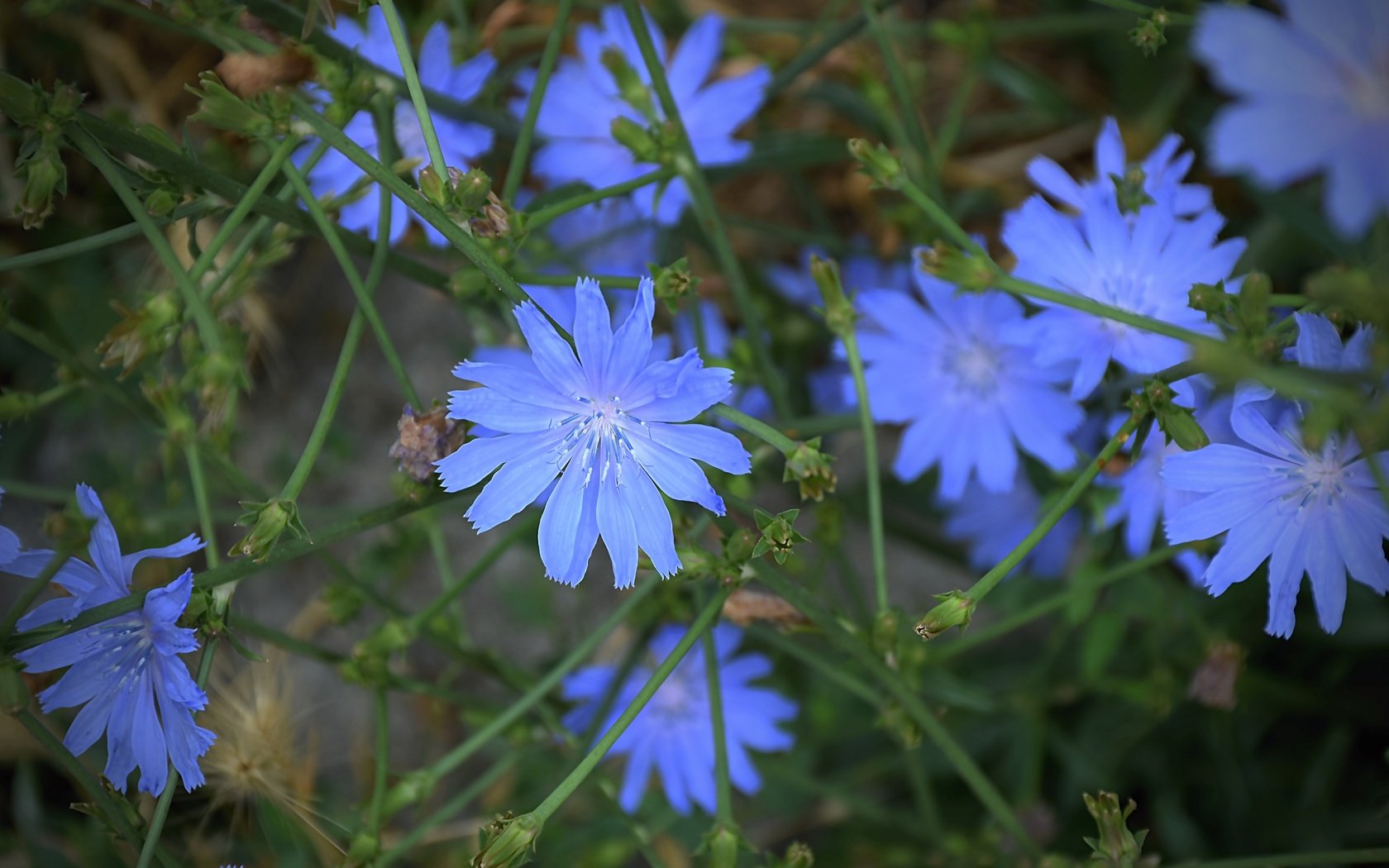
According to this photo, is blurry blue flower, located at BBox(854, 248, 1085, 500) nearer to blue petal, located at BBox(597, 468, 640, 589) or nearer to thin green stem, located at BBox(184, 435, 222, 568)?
blue petal, located at BBox(597, 468, 640, 589)

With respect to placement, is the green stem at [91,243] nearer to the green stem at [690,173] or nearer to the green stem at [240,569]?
the green stem at [240,569]

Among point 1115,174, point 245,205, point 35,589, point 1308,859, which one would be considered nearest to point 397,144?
point 245,205

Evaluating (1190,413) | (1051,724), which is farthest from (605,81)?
(1051,724)

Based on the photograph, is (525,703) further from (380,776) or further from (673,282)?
(673,282)

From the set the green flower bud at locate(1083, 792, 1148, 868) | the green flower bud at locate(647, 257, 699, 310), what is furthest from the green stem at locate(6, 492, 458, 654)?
the green flower bud at locate(1083, 792, 1148, 868)

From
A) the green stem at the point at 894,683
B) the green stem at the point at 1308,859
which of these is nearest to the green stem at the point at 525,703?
the green stem at the point at 894,683

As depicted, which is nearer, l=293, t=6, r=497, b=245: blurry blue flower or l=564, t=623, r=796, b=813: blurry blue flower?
l=293, t=6, r=497, b=245: blurry blue flower
